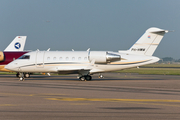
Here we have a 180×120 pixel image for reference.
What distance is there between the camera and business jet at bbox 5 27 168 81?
35.1 metres

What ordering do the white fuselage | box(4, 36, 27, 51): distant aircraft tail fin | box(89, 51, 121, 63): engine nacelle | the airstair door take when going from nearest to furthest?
1. box(89, 51, 121, 63): engine nacelle
2. the white fuselage
3. the airstair door
4. box(4, 36, 27, 51): distant aircraft tail fin

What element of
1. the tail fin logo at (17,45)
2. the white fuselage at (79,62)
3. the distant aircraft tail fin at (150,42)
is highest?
the tail fin logo at (17,45)

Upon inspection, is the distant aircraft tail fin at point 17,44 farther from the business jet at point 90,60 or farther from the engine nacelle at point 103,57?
the engine nacelle at point 103,57

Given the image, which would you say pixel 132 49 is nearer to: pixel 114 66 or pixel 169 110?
pixel 114 66

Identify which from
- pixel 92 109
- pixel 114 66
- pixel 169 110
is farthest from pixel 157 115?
pixel 114 66

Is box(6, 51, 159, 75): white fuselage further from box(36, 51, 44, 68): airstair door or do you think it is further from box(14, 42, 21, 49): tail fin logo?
box(14, 42, 21, 49): tail fin logo

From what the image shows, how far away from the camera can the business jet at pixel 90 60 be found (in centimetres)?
3509

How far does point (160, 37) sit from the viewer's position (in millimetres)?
36250

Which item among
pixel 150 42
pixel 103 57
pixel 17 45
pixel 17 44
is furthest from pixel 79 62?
pixel 17 44

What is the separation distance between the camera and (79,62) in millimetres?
35188

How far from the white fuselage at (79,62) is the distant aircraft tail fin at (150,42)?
2.96 ft

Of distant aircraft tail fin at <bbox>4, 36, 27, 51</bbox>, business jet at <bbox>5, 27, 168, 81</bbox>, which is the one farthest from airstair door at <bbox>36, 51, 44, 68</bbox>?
distant aircraft tail fin at <bbox>4, 36, 27, 51</bbox>

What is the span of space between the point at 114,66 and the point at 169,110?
76.0ft

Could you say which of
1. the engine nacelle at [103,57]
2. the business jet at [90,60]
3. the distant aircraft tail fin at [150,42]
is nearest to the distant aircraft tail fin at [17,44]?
the business jet at [90,60]
